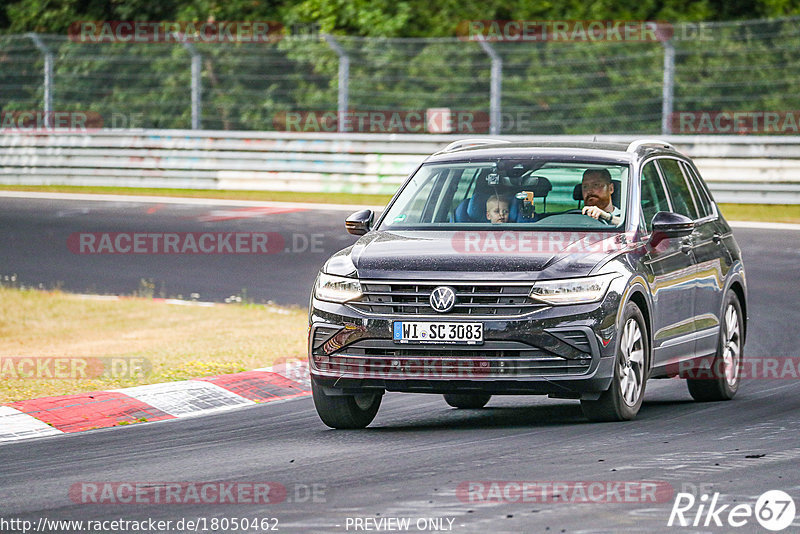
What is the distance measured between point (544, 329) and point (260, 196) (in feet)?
61.9

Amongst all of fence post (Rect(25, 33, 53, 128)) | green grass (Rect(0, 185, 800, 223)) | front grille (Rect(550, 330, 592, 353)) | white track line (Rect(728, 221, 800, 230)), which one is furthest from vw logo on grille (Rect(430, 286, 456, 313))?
fence post (Rect(25, 33, 53, 128))

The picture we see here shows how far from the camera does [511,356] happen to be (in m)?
8.31

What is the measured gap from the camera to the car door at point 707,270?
10016 millimetres

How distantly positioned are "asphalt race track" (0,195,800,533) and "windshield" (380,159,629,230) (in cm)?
125

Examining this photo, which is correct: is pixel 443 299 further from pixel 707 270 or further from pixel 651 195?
pixel 707 270

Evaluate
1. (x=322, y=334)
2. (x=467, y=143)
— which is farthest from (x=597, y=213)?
(x=322, y=334)

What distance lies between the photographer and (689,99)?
25.2 meters

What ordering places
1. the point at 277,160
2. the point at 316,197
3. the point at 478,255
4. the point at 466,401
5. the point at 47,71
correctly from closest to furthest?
the point at 478,255 → the point at 466,401 → the point at 316,197 → the point at 277,160 → the point at 47,71

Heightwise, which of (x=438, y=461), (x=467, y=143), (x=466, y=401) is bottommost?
(x=466, y=401)

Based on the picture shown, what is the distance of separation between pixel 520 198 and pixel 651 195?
95 centimetres

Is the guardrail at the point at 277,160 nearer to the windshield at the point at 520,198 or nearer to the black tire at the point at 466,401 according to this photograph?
the black tire at the point at 466,401

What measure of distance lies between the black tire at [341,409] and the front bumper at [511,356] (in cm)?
47

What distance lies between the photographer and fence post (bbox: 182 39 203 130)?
27.4 m

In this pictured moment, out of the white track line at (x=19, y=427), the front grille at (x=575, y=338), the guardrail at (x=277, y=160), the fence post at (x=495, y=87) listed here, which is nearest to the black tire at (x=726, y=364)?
the front grille at (x=575, y=338)
